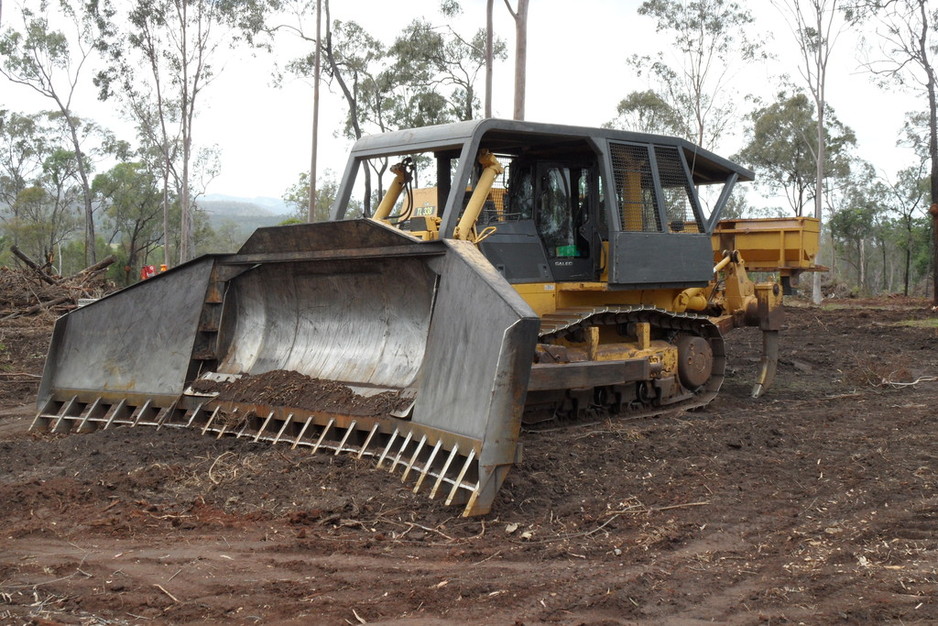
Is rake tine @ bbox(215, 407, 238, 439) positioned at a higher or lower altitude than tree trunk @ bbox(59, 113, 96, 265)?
lower

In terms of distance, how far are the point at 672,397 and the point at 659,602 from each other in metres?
5.26

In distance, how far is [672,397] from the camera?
912cm

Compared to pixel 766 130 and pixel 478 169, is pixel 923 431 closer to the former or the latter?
pixel 478 169

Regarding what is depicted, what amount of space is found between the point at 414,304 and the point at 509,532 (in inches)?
105

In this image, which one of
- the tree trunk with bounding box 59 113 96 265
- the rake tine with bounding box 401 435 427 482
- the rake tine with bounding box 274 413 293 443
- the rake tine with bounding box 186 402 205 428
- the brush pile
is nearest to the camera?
the rake tine with bounding box 401 435 427 482

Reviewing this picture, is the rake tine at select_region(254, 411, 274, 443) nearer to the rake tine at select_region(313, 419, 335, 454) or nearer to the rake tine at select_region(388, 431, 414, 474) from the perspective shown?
the rake tine at select_region(313, 419, 335, 454)

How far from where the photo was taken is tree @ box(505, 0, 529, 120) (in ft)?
74.2

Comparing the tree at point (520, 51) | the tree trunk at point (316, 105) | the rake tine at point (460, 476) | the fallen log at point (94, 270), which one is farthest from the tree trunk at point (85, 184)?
the rake tine at point (460, 476)

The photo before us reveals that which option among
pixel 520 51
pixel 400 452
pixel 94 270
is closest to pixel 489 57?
pixel 520 51

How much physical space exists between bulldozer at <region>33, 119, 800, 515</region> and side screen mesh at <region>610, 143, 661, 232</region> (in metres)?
0.02

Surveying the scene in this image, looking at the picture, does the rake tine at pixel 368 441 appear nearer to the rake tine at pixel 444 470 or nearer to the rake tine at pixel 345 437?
the rake tine at pixel 345 437

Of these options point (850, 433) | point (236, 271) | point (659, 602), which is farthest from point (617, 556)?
point (236, 271)

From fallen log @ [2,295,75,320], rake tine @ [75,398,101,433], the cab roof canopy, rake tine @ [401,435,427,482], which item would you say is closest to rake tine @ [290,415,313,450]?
rake tine @ [401,435,427,482]

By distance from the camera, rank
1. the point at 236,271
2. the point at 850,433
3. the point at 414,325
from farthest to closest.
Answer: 1. the point at 236,271
2. the point at 850,433
3. the point at 414,325
